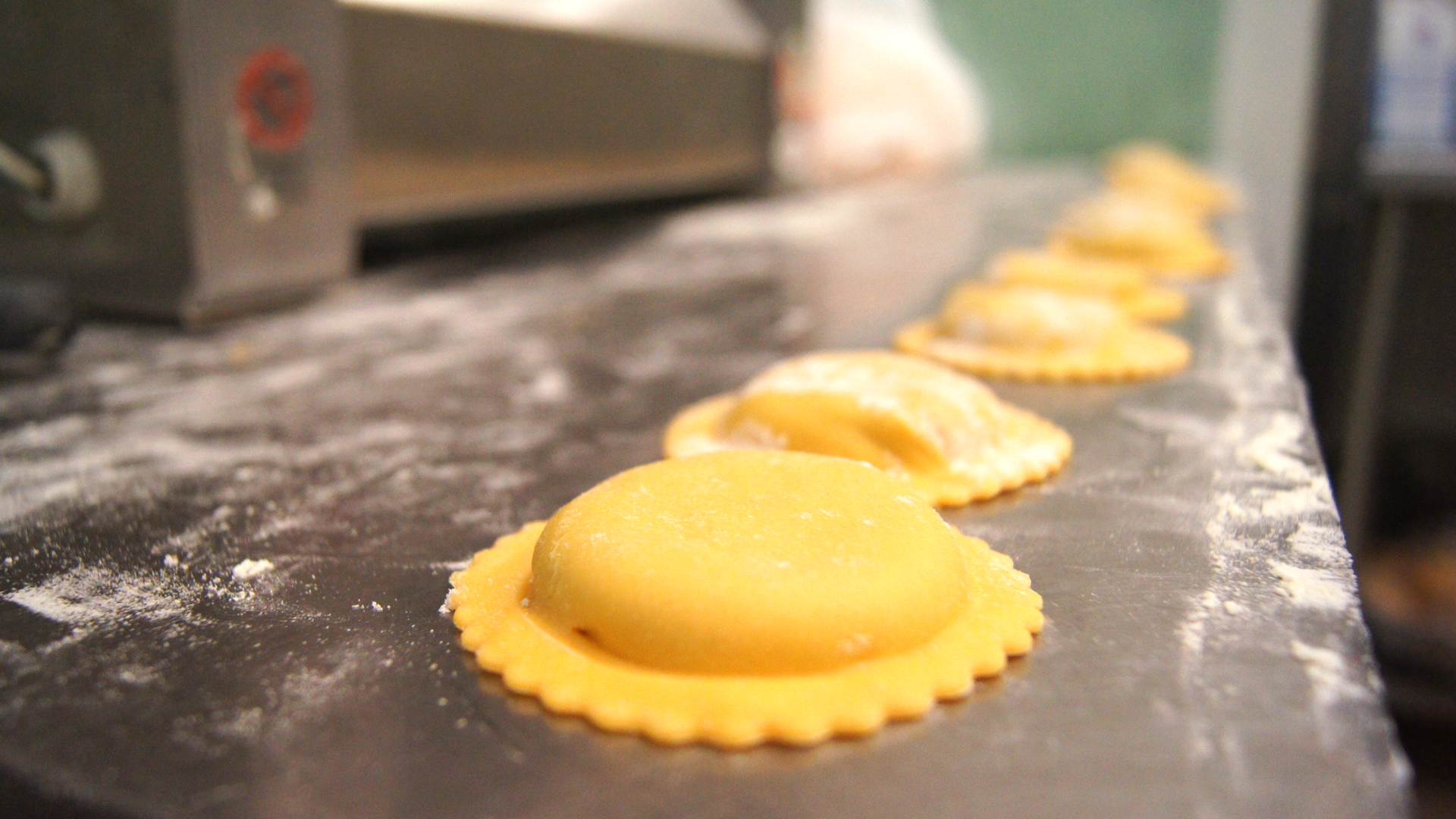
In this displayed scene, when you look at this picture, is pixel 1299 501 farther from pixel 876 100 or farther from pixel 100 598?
pixel 876 100

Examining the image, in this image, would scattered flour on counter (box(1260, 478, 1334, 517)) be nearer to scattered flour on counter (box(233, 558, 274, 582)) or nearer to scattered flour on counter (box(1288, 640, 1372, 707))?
scattered flour on counter (box(1288, 640, 1372, 707))

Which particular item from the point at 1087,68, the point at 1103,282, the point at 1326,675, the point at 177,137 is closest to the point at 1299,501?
the point at 1326,675

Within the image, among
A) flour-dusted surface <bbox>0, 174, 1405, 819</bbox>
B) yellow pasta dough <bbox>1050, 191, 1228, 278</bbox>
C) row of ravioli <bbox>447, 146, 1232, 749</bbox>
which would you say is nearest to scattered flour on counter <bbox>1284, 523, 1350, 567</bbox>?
flour-dusted surface <bbox>0, 174, 1405, 819</bbox>

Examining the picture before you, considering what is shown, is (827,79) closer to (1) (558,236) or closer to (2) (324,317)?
(1) (558,236)

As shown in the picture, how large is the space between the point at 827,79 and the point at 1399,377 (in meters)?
2.88

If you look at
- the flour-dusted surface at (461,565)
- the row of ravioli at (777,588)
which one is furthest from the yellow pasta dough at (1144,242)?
the row of ravioli at (777,588)

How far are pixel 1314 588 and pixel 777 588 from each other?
0.51 m

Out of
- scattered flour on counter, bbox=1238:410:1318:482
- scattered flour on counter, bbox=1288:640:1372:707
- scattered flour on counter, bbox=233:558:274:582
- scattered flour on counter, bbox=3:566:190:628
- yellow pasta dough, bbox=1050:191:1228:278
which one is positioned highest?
yellow pasta dough, bbox=1050:191:1228:278

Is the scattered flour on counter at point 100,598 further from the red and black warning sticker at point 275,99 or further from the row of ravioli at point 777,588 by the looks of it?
the red and black warning sticker at point 275,99

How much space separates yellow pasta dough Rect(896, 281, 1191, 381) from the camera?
6.08 feet

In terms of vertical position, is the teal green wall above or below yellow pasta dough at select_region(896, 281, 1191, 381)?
above

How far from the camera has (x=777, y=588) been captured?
2.83ft

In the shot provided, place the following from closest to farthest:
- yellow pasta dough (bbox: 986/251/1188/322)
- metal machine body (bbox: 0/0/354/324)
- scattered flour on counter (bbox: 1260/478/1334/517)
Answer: scattered flour on counter (bbox: 1260/478/1334/517) < metal machine body (bbox: 0/0/354/324) < yellow pasta dough (bbox: 986/251/1188/322)

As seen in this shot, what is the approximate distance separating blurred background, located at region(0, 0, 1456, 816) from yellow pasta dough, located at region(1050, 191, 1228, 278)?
208 millimetres
